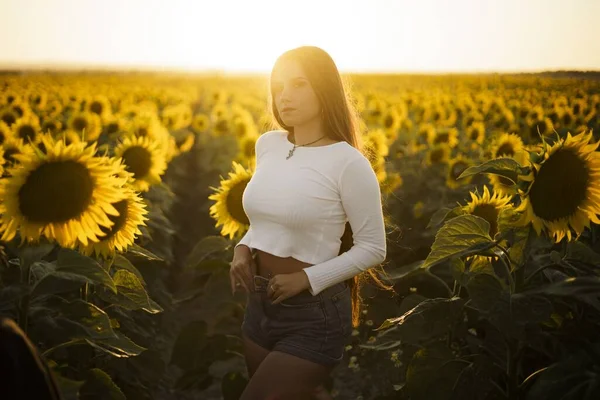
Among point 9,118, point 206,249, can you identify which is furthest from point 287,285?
point 9,118

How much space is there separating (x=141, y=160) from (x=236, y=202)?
48.9 inches

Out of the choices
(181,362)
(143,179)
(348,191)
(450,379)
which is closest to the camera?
(348,191)

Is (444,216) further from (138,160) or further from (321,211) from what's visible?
(138,160)

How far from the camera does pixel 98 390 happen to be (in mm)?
3045

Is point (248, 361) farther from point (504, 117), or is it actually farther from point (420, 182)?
point (504, 117)

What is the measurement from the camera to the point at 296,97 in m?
2.89

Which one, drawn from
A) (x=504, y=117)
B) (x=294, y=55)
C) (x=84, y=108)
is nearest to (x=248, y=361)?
(x=294, y=55)

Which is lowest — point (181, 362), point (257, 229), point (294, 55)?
point (181, 362)

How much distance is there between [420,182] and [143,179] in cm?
424

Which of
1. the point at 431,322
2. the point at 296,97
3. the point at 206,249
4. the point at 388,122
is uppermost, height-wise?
the point at 296,97

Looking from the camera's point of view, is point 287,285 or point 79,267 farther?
point 287,285

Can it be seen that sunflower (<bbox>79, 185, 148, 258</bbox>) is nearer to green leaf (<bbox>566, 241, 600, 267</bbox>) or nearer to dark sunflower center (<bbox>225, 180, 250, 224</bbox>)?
dark sunflower center (<bbox>225, 180, 250, 224</bbox>)

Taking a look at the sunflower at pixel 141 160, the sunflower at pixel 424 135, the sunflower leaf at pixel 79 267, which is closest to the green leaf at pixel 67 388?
the sunflower leaf at pixel 79 267

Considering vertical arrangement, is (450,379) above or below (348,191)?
below
